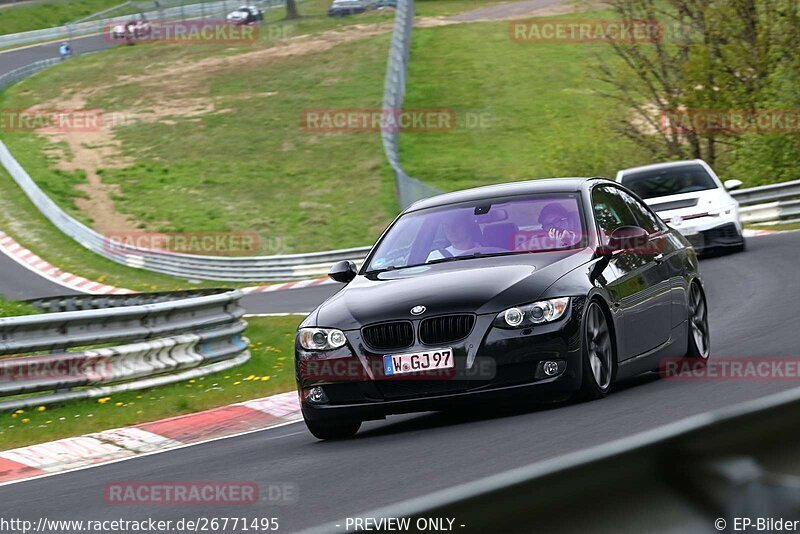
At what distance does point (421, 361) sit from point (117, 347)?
4.62 m

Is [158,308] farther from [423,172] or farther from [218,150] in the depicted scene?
[218,150]

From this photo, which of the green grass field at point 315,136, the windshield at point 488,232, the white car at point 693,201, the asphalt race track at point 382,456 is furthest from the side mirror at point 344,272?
the green grass field at point 315,136

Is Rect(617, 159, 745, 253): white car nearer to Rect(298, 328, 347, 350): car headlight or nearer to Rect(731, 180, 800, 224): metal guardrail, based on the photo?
Rect(731, 180, 800, 224): metal guardrail

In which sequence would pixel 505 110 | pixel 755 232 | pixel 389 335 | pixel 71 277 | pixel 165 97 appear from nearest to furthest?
pixel 389 335, pixel 755 232, pixel 71 277, pixel 505 110, pixel 165 97

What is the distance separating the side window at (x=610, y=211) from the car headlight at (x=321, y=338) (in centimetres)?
197

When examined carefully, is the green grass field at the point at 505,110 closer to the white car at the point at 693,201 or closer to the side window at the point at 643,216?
the white car at the point at 693,201

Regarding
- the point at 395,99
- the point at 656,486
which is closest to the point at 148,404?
the point at 656,486

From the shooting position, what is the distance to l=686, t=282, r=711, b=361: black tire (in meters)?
9.94

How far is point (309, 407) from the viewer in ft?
27.3


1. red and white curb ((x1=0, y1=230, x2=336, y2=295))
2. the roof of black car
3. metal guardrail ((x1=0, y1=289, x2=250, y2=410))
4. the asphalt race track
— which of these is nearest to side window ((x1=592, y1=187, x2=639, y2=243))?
the roof of black car

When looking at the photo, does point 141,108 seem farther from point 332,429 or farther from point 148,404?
point 332,429

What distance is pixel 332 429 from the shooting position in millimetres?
8492

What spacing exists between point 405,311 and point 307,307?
13.4m

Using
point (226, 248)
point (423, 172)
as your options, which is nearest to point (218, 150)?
point (423, 172)
